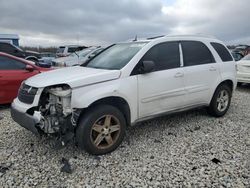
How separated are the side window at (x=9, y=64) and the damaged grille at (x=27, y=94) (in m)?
2.75

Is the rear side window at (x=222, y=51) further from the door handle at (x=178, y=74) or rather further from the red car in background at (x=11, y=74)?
the red car in background at (x=11, y=74)

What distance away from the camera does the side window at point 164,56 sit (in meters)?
4.46

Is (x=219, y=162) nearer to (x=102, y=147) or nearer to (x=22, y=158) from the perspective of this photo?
(x=102, y=147)

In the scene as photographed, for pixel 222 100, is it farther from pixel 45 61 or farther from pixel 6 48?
pixel 6 48

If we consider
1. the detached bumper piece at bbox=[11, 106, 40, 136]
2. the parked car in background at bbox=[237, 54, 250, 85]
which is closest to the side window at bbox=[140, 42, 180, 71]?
the detached bumper piece at bbox=[11, 106, 40, 136]

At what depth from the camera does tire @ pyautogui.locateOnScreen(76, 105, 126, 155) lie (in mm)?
3671

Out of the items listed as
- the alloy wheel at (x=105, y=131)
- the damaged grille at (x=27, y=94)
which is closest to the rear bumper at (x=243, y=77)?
the alloy wheel at (x=105, y=131)

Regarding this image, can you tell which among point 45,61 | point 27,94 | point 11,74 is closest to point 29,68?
point 11,74

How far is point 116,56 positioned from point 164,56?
2.93 feet

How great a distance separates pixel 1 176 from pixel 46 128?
837 mm

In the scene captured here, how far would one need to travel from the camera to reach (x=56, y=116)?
374 cm

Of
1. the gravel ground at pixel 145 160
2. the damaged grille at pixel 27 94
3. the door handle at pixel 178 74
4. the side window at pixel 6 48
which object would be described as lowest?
the gravel ground at pixel 145 160

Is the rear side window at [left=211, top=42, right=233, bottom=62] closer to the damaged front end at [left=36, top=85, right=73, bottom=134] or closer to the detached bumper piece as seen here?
the damaged front end at [left=36, top=85, right=73, bottom=134]

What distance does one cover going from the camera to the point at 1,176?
333 cm
